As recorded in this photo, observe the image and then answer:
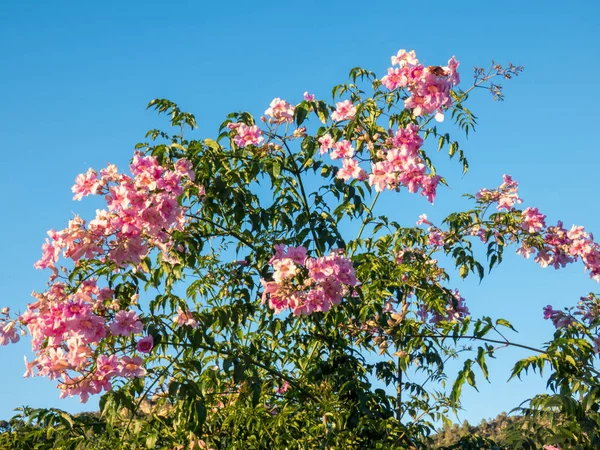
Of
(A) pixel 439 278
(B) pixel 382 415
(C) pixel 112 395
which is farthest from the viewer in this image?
(A) pixel 439 278

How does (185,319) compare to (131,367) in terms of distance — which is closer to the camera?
(131,367)

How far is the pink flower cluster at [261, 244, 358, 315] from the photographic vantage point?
12.2 ft

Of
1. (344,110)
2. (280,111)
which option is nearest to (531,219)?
(344,110)

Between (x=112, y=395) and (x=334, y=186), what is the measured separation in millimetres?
1924

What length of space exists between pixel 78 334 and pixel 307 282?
1.20m

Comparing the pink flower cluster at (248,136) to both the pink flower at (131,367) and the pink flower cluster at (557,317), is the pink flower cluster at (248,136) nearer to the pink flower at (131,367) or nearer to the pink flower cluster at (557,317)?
the pink flower at (131,367)

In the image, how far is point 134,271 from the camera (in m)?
4.13

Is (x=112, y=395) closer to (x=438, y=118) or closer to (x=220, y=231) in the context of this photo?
(x=220, y=231)

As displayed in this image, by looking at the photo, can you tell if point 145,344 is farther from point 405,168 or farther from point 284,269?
point 405,168

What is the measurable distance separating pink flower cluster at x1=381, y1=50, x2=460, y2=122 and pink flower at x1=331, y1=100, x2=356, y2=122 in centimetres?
41

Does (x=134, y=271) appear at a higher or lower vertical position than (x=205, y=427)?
higher

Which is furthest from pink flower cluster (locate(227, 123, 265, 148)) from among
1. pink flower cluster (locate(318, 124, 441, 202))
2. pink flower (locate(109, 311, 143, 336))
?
pink flower (locate(109, 311, 143, 336))

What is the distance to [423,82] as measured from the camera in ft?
13.2

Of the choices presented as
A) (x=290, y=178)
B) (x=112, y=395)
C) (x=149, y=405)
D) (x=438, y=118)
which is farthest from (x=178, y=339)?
(x=438, y=118)
